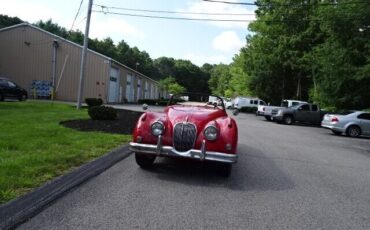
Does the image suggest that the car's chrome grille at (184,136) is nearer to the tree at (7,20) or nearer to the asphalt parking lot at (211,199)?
the asphalt parking lot at (211,199)

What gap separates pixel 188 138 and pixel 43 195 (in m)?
2.78

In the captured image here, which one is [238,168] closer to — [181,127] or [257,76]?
[181,127]

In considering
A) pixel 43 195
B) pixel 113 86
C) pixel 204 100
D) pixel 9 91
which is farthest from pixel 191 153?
pixel 113 86

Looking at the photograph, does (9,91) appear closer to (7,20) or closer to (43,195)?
(43,195)

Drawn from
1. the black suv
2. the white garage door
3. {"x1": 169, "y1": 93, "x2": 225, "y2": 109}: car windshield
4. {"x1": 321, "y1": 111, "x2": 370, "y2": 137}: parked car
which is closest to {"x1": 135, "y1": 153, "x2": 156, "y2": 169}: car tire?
{"x1": 169, "y1": 93, "x2": 225, "y2": 109}: car windshield

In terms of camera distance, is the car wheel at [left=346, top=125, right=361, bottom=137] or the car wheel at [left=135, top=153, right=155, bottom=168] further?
the car wheel at [left=346, top=125, right=361, bottom=137]

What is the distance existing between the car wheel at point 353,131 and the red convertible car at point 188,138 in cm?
1702

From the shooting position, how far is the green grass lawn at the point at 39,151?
247 inches

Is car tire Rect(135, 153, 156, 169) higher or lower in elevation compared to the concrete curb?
higher

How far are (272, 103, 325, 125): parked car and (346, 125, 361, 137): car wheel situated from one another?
859cm

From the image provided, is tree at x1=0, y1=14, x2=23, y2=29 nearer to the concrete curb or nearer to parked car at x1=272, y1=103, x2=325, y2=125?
parked car at x1=272, y1=103, x2=325, y2=125

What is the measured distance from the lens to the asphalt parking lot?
16.7 feet

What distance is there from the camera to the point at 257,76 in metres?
54.7

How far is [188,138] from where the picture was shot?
765 centimetres
